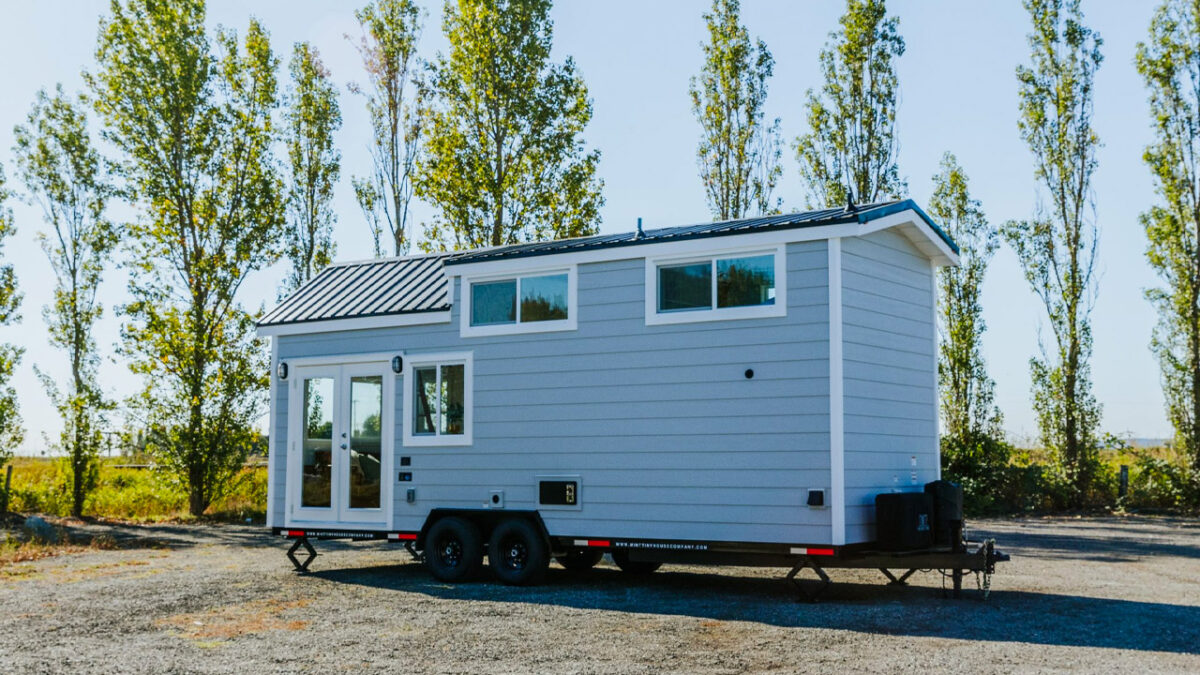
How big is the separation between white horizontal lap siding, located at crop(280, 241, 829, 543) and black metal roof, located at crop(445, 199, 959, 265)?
0.23m

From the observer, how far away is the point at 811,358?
941 cm

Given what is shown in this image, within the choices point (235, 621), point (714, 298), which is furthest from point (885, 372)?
point (235, 621)

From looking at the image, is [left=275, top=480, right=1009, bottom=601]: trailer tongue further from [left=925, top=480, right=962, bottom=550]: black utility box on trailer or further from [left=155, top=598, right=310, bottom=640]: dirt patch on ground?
[left=155, top=598, right=310, bottom=640]: dirt patch on ground

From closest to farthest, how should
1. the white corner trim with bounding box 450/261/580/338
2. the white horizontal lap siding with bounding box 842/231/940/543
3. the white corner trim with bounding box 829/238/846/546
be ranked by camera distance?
the white corner trim with bounding box 829/238/846/546 → the white horizontal lap siding with bounding box 842/231/940/543 → the white corner trim with bounding box 450/261/580/338

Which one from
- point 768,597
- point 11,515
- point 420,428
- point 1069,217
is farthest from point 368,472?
point 1069,217

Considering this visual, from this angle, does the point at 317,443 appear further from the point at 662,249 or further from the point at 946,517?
the point at 946,517

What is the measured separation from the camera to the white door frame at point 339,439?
38.9ft

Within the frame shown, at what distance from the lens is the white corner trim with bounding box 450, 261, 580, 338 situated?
1087 cm

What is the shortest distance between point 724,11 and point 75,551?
15811 millimetres

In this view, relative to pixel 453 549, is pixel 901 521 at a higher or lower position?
higher

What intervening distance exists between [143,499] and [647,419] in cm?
1600

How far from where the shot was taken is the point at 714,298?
33.0ft

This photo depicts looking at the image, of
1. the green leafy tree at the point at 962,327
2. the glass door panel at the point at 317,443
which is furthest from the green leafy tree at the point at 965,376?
the glass door panel at the point at 317,443

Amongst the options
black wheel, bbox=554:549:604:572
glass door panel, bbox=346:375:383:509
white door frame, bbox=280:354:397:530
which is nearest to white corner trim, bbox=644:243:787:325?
black wheel, bbox=554:549:604:572
